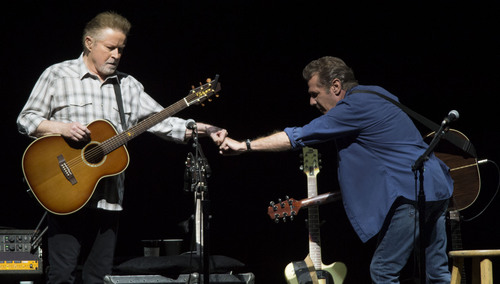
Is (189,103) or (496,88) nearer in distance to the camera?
(189,103)

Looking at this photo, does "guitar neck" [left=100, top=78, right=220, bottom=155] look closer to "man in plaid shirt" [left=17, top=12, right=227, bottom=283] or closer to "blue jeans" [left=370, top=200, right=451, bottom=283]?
"man in plaid shirt" [left=17, top=12, right=227, bottom=283]

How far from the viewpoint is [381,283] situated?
10.8 feet

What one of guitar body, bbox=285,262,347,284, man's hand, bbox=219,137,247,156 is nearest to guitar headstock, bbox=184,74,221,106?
man's hand, bbox=219,137,247,156

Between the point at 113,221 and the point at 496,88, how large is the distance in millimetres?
3495

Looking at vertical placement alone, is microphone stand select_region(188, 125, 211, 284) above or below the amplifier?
above

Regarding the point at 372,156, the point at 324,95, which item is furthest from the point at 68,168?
the point at 372,156

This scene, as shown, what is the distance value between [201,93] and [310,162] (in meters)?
1.35

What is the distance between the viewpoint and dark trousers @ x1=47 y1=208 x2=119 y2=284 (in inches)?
130

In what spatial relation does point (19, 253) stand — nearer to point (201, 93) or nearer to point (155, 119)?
point (155, 119)

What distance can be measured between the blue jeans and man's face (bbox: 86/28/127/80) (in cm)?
180

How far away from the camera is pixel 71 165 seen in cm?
346

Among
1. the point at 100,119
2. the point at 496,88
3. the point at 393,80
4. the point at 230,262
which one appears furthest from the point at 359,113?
the point at 496,88

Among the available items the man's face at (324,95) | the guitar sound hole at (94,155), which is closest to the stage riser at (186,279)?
the guitar sound hole at (94,155)

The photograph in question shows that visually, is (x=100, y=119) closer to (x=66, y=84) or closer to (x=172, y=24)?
(x=66, y=84)
